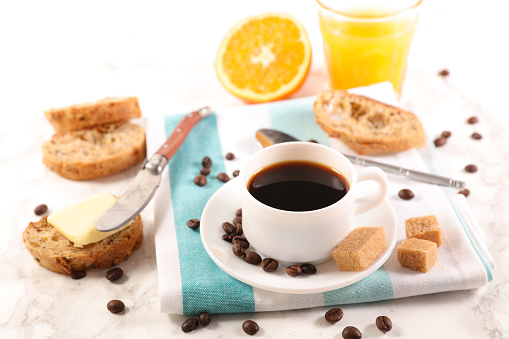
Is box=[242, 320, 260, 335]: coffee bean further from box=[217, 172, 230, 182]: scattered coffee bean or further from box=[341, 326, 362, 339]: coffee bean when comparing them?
box=[217, 172, 230, 182]: scattered coffee bean

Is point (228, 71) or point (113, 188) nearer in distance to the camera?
point (113, 188)

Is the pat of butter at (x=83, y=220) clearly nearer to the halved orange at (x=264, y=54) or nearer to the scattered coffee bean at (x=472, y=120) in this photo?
the halved orange at (x=264, y=54)

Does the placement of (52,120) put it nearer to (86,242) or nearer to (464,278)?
(86,242)

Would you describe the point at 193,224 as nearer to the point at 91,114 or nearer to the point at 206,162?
the point at 206,162

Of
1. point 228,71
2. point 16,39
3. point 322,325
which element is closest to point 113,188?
point 228,71

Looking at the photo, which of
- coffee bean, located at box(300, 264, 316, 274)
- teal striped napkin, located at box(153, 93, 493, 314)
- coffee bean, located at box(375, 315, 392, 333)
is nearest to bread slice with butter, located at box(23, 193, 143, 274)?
teal striped napkin, located at box(153, 93, 493, 314)

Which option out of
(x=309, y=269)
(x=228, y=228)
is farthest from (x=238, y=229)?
(x=309, y=269)

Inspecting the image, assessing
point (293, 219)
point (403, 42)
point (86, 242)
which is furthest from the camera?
point (403, 42)
